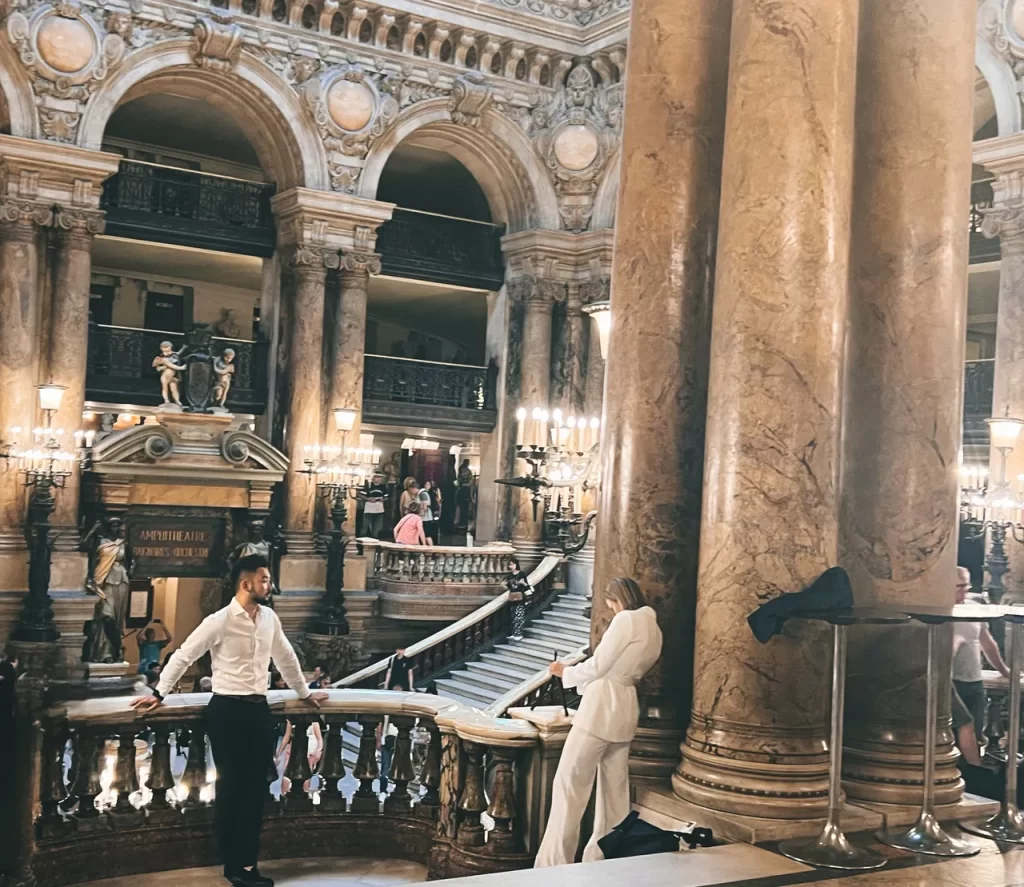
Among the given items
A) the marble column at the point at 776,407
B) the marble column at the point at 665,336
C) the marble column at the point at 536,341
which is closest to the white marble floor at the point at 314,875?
the marble column at the point at 665,336

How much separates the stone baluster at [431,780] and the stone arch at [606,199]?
48.7 feet

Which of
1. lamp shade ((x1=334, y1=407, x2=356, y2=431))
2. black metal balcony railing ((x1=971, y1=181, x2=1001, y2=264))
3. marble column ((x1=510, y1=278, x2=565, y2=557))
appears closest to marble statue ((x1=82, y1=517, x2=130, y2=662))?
lamp shade ((x1=334, y1=407, x2=356, y2=431))

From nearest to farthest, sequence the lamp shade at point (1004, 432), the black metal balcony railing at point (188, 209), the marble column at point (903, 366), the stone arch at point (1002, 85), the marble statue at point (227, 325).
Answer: the marble column at point (903, 366) < the lamp shade at point (1004, 432) < the stone arch at point (1002, 85) < the black metal balcony railing at point (188, 209) < the marble statue at point (227, 325)

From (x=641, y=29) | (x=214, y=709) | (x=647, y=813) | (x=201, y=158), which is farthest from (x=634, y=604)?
(x=201, y=158)

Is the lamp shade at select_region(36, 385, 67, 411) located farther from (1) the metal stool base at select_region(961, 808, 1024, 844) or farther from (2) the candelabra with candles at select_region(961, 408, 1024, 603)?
(1) the metal stool base at select_region(961, 808, 1024, 844)

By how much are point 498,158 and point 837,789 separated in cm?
1726

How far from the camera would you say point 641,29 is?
5.42m

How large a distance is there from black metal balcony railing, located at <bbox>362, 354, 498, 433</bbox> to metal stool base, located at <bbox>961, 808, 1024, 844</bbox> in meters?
16.2

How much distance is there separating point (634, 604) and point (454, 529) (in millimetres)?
20051

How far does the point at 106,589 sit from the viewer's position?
16.3 m

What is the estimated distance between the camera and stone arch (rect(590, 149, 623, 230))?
20.0m

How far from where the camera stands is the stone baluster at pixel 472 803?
5691 millimetres

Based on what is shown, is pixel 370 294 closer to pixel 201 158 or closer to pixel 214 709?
pixel 201 158

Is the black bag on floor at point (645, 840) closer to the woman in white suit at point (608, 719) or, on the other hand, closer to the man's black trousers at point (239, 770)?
the woman in white suit at point (608, 719)
